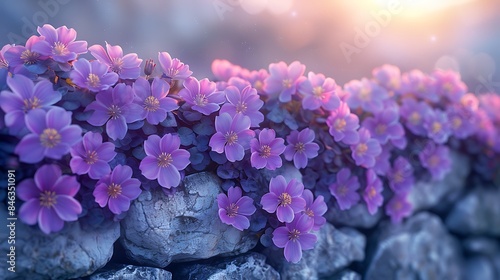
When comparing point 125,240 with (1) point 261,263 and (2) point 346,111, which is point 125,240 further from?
(2) point 346,111

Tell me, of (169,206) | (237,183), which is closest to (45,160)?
(169,206)

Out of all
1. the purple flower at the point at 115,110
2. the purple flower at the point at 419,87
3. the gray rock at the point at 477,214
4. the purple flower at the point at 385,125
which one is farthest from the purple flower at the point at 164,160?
the gray rock at the point at 477,214

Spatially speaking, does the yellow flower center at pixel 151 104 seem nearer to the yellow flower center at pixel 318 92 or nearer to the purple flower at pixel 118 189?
the purple flower at pixel 118 189

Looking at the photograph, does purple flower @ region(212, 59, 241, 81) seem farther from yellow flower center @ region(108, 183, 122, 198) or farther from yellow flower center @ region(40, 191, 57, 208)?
yellow flower center @ region(40, 191, 57, 208)

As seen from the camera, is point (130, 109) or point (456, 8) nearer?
point (130, 109)

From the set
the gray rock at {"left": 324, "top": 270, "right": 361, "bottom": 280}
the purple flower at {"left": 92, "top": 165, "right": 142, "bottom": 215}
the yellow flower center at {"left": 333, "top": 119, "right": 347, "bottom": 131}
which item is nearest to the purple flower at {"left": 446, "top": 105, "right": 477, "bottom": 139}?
the yellow flower center at {"left": 333, "top": 119, "right": 347, "bottom": 131}

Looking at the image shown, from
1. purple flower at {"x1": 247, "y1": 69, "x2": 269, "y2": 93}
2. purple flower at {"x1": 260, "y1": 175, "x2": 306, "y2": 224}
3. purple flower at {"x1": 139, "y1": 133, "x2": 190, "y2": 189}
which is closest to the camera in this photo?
purple flower at {"x1": 139, "y1": 133, "x2": 190, "y2": 189}

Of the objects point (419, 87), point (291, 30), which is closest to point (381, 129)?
point (419, 87)
